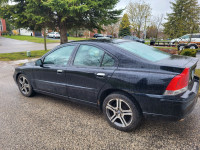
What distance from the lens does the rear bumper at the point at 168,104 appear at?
7.09ft

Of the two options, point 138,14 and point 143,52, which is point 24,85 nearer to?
point 143,52

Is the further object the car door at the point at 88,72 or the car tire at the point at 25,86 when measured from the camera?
the car tire at the point at 25,86

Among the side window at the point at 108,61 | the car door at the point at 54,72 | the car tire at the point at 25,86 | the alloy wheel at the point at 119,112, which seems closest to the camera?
the alloy wheel at the point at 119,112

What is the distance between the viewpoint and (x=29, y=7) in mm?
9922

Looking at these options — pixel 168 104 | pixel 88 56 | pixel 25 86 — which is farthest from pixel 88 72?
pixel 25 86

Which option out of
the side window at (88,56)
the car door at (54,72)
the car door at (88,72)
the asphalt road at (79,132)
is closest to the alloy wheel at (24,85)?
the car door at (54,72)

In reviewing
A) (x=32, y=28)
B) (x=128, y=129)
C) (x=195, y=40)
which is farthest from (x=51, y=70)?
(x=195, y=40)

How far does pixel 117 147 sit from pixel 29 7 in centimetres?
1046

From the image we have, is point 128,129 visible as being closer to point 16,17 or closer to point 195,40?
point 16,17

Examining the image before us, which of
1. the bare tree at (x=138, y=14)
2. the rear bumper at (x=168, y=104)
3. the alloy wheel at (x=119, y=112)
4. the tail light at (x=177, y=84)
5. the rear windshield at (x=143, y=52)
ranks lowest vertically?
the alloy wheel at (x=119, y=112)

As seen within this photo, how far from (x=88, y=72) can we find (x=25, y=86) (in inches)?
91.3

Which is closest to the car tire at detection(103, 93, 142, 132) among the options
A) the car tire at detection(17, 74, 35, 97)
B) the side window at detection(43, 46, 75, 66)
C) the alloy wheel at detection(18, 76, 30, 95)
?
the side window at detection(43, 46, 75, 66)

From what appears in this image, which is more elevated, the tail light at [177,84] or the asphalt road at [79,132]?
the tail light at [177,84]

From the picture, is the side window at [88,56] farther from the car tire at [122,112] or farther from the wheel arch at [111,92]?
the car tire at [122,112]
